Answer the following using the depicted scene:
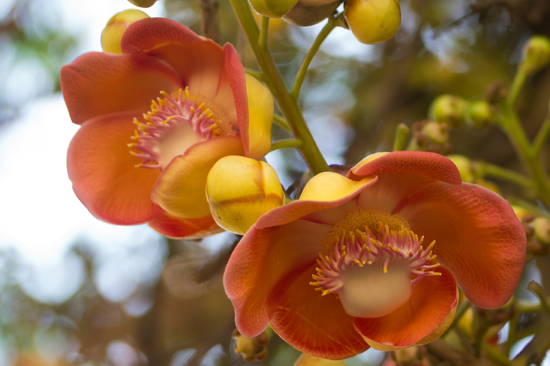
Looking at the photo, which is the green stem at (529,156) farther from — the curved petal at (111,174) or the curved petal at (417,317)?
the curved petal at (111,174)

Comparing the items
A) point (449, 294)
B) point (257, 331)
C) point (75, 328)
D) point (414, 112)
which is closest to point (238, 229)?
point (257, 331)

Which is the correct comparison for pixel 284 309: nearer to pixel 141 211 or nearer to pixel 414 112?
pixel 141 211

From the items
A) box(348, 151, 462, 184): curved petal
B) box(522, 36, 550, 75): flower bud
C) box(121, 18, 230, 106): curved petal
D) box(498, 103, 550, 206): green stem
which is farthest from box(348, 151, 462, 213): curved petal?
box(522, 36, 550, 75): flower bud

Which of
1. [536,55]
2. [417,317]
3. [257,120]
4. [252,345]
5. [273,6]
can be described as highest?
[273,6]

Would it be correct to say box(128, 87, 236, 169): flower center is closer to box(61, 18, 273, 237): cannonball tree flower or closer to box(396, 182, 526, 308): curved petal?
box(61, 18, 273, 237): cannonball tree flower

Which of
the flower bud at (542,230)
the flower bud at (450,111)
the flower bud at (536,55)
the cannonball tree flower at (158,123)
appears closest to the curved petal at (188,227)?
the cannonball tree flower at (158,123)

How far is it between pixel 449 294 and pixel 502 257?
0.07 m

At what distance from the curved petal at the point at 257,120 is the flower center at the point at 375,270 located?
13 cm

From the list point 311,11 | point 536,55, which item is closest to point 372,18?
point 311,11

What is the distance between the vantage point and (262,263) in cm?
57

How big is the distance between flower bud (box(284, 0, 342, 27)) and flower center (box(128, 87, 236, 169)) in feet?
0.48

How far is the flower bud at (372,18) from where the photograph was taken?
0.63 metres

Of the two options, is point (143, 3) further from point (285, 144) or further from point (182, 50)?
point (285, 144)

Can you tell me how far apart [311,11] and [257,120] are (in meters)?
0.15
